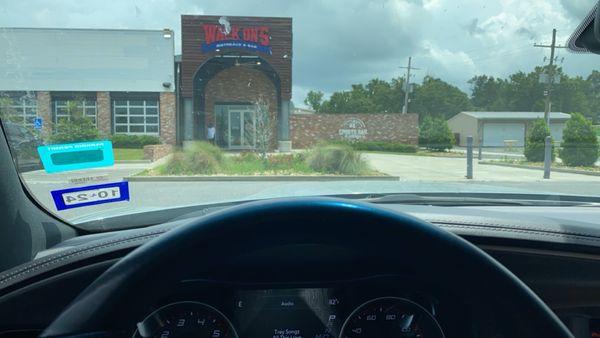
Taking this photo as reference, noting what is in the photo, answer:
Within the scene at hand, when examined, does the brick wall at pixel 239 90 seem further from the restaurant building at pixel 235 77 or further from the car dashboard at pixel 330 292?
the car dashboard at pixel 330 292

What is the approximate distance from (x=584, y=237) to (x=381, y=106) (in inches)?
201

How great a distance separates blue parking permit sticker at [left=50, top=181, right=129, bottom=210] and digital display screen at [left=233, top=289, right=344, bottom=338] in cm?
187

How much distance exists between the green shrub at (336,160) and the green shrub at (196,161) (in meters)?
1.53

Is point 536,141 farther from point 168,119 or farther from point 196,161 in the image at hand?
point 196,161

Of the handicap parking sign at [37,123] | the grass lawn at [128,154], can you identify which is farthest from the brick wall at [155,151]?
the handicap parking sign at [37,123]

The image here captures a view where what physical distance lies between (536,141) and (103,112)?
5132 millimetres

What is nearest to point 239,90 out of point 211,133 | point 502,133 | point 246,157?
point 211,133

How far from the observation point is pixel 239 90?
409 inches

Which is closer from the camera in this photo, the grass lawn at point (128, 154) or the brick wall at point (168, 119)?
the grass lawn at point (128, 154)

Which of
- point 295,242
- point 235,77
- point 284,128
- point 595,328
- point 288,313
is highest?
point 235,77

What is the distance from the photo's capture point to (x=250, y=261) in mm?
1868

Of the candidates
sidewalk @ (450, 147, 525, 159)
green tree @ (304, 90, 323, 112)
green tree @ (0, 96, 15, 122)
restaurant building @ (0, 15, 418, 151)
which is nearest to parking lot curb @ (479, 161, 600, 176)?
sidewalk @ (450, 147, 525, 159)

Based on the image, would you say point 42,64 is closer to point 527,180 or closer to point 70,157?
point 70,157

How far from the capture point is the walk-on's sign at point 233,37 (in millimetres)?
5688
